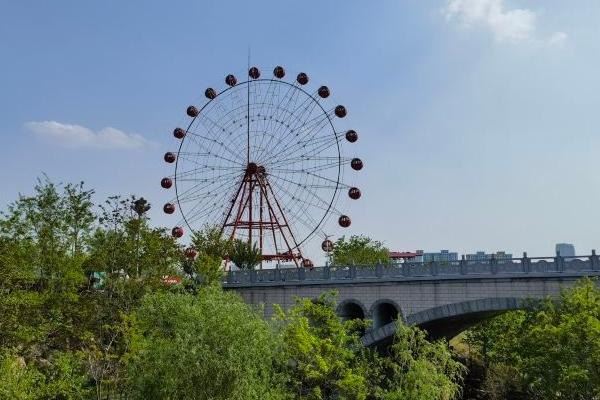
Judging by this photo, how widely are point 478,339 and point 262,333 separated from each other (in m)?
38.9

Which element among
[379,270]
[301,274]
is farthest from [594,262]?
[301,274]

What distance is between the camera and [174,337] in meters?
26.9

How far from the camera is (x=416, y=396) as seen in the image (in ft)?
94.2

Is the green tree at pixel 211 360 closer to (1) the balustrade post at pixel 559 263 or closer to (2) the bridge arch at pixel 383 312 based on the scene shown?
(2) the bridge arch at pixel 383 312

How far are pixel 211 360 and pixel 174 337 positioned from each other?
15.2ft

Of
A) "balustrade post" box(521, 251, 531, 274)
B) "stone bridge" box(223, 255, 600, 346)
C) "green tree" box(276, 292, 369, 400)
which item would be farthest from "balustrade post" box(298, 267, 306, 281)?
"balustrade post" box(521, 251, 531, 274)

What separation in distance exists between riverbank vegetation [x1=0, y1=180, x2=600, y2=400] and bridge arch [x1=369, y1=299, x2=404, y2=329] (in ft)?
5.19

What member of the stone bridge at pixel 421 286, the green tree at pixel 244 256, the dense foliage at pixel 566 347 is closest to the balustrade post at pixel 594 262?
the stone bridge at pixel 421 286

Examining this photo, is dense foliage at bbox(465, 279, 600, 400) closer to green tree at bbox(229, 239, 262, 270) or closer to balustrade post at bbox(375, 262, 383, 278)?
balustrade post at bbox(375, 262, 383, 278)

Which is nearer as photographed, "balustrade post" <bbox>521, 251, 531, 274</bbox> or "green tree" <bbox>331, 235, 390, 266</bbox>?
"balustrade post" <bbox>521, 251, 531, 274</bbox>

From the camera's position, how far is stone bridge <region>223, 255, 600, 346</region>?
34.5 metres

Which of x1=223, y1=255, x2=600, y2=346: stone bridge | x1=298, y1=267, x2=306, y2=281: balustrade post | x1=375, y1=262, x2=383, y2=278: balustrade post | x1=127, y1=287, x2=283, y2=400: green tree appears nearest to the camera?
x1=127, y1=287, x2=283, y2=400: green tree

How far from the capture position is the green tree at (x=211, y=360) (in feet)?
74.8

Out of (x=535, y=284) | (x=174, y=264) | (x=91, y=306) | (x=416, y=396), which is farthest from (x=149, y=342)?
(x=535, y=284)
